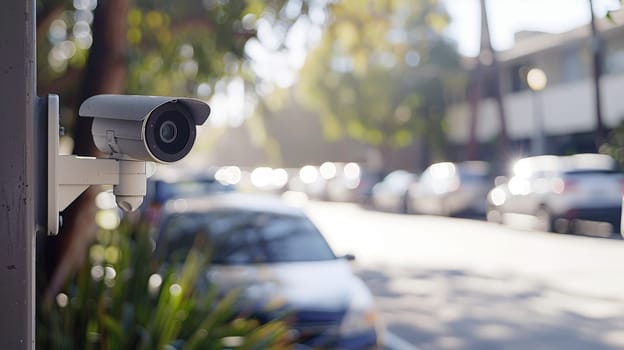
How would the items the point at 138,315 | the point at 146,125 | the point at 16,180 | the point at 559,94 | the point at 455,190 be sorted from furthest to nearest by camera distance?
the point at 559,94 < the point at 455,190 < the point at 138,315 < the point at 146,125 < the point at 16,180

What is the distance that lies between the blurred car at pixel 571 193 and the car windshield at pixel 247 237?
43.3ft

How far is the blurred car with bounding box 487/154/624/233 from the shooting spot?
19969 millimetres

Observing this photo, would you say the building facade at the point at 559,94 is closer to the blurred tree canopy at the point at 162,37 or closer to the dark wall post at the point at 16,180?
the blurred tree canopy at the point at 162,37

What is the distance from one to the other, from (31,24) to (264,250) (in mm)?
5714

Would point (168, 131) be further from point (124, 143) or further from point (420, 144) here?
point (420, 144)

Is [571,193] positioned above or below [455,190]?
below

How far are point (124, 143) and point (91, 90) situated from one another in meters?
4.01

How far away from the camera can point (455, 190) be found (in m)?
27.5

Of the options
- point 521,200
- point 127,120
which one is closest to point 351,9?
point 127,120

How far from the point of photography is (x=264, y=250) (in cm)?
767

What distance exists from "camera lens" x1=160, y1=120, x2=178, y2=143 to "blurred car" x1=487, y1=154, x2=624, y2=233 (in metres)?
18.6

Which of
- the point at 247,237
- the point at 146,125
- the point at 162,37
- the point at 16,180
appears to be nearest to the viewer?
the point at 16,180

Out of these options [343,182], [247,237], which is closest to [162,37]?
[247,237]

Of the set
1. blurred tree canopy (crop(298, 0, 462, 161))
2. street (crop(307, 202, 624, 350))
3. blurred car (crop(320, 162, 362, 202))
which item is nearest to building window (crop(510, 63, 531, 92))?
blurred tree canopy (crop(298, 0, 462, 161))
